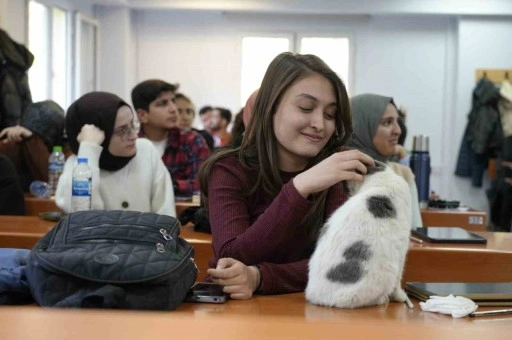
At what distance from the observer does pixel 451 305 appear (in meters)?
1.45

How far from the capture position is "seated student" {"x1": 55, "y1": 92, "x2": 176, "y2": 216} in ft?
11.0

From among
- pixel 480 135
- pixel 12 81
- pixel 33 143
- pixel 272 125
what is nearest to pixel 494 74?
pixel 480 135

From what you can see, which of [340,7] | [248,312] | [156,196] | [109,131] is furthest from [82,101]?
[340,7]

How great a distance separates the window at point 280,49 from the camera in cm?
930

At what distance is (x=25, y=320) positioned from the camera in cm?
104

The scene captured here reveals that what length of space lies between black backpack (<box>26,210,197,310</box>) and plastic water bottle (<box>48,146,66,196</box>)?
309 cm

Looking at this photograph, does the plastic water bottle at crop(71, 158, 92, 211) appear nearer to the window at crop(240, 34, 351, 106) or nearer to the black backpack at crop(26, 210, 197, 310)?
the black backpack at crop(26, 210, 197, 310)

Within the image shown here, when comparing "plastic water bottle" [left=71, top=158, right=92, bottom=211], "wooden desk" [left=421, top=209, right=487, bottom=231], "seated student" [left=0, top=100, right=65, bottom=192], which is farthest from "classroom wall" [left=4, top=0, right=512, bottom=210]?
"plastic water bottle" [left=71, top=158, right=92, bottom=211]

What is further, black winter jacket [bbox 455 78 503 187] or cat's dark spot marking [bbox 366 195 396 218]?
black winter jacket [bbox 455 78 503 187]

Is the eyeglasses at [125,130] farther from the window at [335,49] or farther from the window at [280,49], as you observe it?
the window at [335,49]

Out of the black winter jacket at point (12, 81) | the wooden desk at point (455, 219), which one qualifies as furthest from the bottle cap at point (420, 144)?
the black winter jacket at point (12, 81)

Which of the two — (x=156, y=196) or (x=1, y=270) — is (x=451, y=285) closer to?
(x=1, y=270)

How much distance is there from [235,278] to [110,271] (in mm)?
345

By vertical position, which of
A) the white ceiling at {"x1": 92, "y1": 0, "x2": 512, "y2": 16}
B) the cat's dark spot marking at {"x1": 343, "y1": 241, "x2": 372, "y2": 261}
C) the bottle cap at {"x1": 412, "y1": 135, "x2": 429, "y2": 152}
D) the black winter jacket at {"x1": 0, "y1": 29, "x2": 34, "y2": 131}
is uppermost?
the white ceiling at {"x1": 92, "y1": 0, "x2": 512, "y2": 16}
